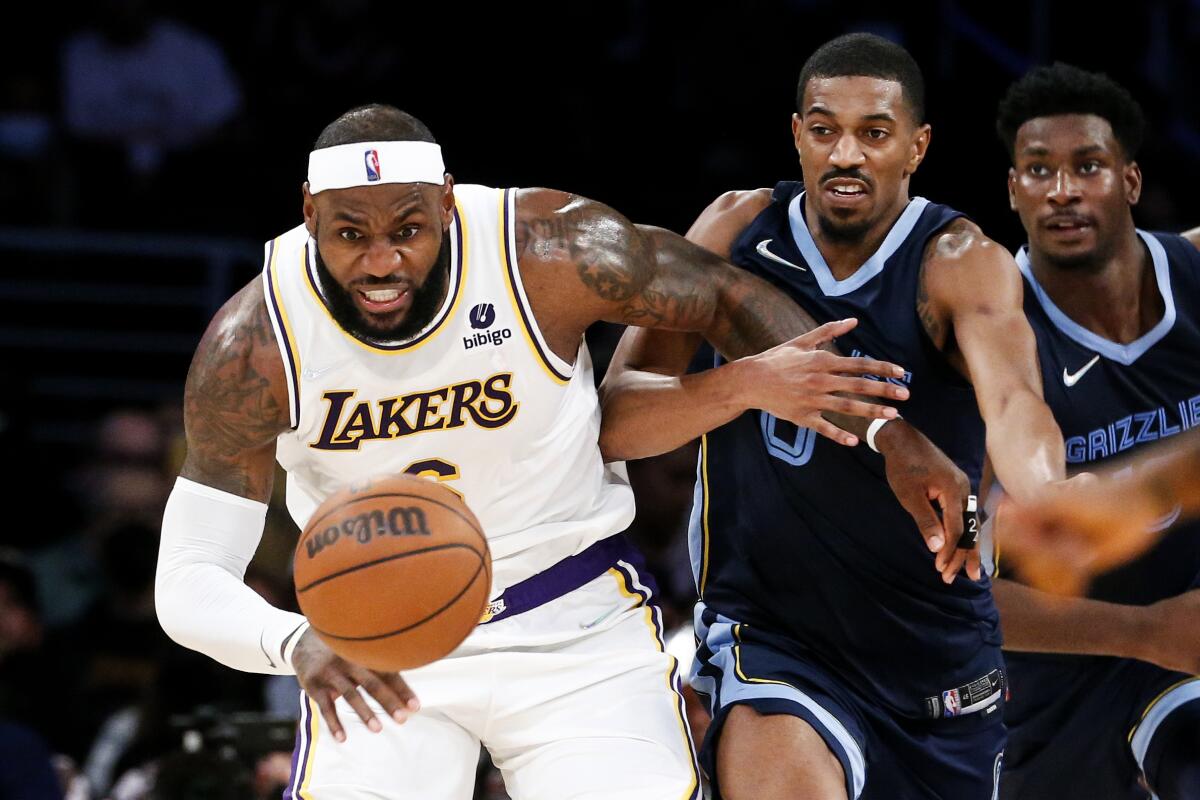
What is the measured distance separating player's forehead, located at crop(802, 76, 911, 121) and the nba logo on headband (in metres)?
1.17

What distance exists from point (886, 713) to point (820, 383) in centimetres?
97

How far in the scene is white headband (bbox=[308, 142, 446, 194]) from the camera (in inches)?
171

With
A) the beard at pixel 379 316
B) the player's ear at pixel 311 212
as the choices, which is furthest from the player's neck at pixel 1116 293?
the player's ear at pixel 311 212

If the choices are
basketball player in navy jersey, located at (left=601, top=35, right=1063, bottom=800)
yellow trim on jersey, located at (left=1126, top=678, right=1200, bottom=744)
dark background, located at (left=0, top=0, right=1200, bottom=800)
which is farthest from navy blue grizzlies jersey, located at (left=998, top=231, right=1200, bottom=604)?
dark background, located at (left=0, top=0, right=1200, bottom=800)

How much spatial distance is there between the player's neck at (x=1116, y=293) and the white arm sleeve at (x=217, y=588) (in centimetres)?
247

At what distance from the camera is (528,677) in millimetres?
4527

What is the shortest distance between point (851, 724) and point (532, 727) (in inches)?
31.7

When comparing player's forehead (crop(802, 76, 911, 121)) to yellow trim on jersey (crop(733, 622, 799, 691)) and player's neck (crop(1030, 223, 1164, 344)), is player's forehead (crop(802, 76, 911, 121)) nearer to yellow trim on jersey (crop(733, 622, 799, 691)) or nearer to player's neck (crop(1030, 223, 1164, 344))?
player's neck (crop(1030, 223, 1164, 344))

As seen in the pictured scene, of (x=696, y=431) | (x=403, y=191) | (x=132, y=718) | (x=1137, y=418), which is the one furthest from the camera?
(x=132, y=718)

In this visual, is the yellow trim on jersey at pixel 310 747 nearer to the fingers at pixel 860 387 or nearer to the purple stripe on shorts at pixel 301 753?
the purple stripe on shorts at pixel 301 753

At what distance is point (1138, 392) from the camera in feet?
17.8

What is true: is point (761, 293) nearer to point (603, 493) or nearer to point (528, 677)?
point (603, 493)

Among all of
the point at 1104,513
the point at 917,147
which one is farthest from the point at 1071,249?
the point at 1104,513

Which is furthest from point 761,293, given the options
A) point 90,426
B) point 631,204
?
point 90,426
